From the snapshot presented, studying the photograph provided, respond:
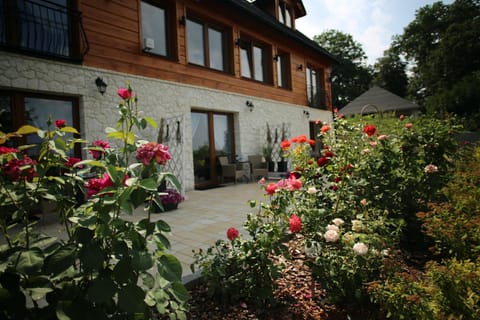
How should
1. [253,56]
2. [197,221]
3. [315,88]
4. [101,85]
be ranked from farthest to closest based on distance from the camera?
[315,88] → [253,56] → [101,85] → [197,221]

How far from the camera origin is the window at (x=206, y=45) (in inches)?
284

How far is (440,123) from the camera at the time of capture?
2.49 meters

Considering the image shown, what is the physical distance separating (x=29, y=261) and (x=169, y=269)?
0.48m

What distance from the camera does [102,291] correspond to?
2.92 ft

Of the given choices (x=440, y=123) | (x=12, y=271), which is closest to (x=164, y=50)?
(x=440, y=123)

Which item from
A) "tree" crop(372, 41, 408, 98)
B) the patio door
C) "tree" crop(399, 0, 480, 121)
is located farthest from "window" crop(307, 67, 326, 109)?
"tree" crop(372, 41, 408, 98)

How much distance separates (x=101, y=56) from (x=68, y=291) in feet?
17.7

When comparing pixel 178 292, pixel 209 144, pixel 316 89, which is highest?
pixel 316 89

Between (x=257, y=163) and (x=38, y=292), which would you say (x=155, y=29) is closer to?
(x=257, y=163)

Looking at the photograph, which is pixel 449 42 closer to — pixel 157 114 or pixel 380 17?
pixel 380 17

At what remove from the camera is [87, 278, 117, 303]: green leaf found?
868mm

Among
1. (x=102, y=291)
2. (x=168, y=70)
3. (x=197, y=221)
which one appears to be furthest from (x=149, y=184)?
(x=168, y=70)

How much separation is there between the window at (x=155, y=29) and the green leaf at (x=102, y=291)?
19.8ft

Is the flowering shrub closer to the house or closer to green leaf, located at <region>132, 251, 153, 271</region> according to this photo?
green leaf, located at <region>132, 251, 153, 271</region>
